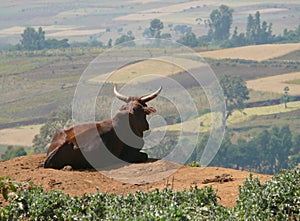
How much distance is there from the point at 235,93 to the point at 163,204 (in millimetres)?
88592

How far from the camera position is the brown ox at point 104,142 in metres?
13.8

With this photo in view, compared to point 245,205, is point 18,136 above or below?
below

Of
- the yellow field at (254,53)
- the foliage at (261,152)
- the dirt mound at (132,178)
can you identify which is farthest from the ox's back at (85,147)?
the yellow field at (254,53)

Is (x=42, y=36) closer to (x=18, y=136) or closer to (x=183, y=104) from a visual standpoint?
(x=18, y=136)

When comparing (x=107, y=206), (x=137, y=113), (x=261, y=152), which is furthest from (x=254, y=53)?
(x=107, y=206)

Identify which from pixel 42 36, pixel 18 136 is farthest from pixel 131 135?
pixel 42 36

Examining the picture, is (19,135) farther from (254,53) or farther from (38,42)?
(38,42)

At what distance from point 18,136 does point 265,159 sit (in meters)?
28.2

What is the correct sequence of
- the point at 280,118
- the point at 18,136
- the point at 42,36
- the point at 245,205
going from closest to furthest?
1. the point at 245,205
2. the point at 18,136
3. the point at 280,118
4. the point at 42,36

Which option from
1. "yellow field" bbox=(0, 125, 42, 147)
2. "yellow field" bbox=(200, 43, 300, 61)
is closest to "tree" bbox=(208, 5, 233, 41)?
"yellow field" bbox=(200, 43, 300, 61)

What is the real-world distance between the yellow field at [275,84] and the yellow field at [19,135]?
1255 inches

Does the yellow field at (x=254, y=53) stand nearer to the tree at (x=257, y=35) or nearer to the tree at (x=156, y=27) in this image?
the tree at (x=257, y=35)

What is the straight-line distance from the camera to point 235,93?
9731cm

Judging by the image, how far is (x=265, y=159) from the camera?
7912 cm
